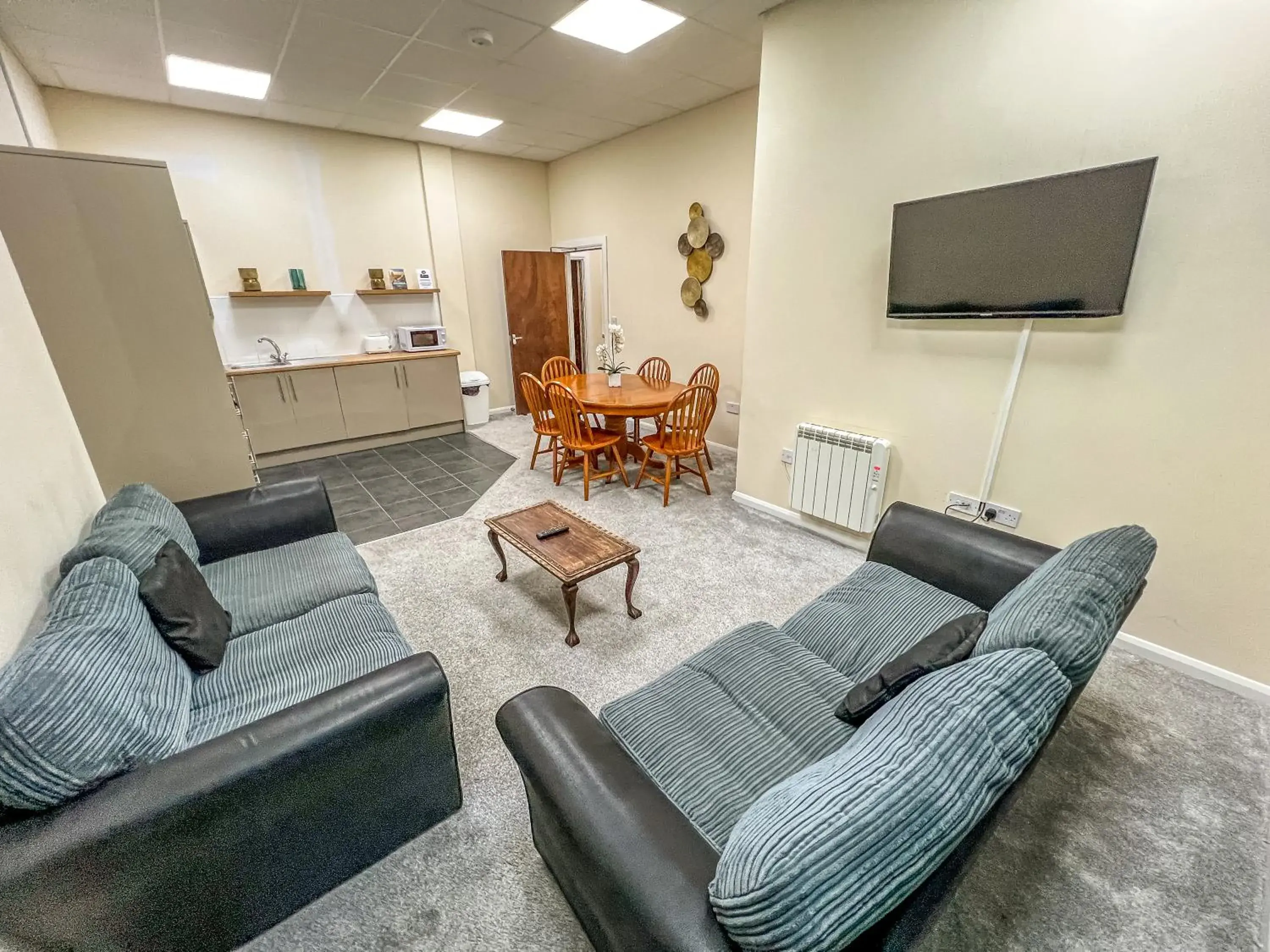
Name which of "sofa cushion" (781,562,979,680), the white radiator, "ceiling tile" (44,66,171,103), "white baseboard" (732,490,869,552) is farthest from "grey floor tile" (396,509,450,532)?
"ceiling tile" (44,66,171,103)

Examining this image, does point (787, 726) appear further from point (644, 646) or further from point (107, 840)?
point (107, 840)

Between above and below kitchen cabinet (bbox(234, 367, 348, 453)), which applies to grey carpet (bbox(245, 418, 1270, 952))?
below

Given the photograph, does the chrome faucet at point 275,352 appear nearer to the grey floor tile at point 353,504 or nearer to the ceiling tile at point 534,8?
the grey floor tile at point 353,504

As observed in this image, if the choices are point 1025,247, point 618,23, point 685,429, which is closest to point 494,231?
point 618,23

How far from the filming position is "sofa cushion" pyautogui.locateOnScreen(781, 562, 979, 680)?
1.61 metres

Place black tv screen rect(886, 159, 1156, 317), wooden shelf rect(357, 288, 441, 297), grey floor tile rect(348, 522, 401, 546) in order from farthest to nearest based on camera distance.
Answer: wooden shelf rect(357, 288, 441, 297)
grey floor tile rect(348, 522, 401, 546)
black tv screen rect(886, 159, 1156, 317)

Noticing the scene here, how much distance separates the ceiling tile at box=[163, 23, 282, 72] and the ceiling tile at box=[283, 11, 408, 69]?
0.13m

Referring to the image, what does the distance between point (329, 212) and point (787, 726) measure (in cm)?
578

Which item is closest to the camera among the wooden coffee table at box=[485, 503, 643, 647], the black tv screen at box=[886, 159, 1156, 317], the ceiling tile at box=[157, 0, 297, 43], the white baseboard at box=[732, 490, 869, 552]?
the black tv screen at box=[886, 159, 1156, 317]

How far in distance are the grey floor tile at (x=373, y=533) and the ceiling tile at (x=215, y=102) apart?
3458mm

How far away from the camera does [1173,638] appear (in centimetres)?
211

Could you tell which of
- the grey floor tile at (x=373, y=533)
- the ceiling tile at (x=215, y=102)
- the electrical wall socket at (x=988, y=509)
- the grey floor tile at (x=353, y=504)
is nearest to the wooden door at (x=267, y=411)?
the grey floor tile at (x=353, y=504)

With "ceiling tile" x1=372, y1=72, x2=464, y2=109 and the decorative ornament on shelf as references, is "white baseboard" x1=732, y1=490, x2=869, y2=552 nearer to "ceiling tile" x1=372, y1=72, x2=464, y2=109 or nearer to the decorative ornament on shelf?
the decorative ornament on shelf

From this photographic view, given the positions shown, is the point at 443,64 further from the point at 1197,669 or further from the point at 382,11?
the point at 1197,669
